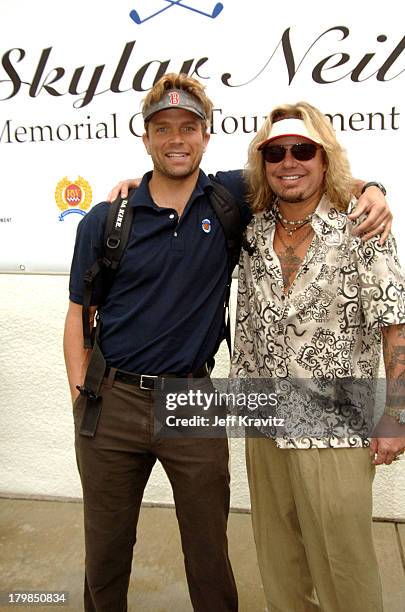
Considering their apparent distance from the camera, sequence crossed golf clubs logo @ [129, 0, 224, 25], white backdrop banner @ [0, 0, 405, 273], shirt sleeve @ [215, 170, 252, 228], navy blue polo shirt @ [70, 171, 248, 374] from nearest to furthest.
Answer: navy blue polo shirt @ [70, 171, 248, 374] → shirt sleeve @ [215, 170, 252, 228] → white backdrop banner @ [0, 0, 405, 273] → crossed golf clubs logo @ [129, 0, 224, 25]

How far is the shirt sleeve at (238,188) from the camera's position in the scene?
7.52 ft

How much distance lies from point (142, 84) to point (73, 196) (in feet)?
2.42

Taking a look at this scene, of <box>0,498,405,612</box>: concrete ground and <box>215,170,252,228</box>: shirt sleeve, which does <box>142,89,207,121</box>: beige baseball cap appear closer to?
<box>215,170,252,228</box>: shirt sleeve

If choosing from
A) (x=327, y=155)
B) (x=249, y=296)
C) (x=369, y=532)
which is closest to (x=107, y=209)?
(x=249, y=296)

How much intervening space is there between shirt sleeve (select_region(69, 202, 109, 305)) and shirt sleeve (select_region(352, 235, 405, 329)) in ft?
2.98

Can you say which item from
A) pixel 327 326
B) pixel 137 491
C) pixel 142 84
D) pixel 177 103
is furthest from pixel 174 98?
pixel 137 491

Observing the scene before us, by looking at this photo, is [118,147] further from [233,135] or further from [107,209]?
[107,209]

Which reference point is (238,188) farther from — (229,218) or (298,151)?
Answer: (298,151)

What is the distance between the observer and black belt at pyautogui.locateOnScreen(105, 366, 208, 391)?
7.11 ft

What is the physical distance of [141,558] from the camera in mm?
3148

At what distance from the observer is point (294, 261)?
2.06m

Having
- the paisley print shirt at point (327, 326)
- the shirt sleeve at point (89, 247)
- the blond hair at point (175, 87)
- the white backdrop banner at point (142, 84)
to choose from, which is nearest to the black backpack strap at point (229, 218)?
the paisley print shirt at point (327, 326)

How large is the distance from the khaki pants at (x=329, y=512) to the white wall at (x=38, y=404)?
140cm

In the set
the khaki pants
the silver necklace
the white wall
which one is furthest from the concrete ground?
the silver necklace
